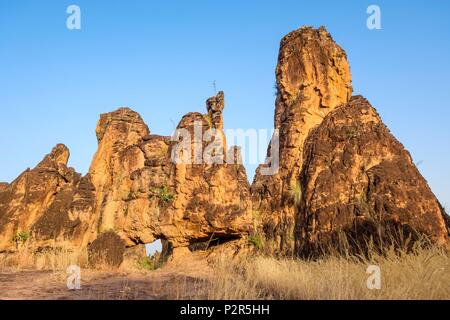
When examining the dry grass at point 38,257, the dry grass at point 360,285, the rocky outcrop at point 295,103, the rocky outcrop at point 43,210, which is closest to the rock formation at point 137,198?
the rocky outcrop at point 43,210

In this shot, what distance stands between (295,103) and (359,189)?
4.40m

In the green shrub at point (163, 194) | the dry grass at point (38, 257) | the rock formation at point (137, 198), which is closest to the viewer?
the dry grass at point (38, 257)

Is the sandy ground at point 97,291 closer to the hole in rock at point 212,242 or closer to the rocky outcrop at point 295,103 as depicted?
the hole in rock at point 212,242

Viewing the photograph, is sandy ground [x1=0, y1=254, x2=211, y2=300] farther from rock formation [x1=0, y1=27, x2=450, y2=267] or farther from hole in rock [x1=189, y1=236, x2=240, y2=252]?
hole in rock [x1=189, y1=236, x2=240, y2=252]

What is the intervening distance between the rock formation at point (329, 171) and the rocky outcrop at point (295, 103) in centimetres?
4

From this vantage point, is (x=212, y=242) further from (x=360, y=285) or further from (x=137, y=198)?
(x=360, y=285)

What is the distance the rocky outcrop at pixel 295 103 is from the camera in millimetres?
12688

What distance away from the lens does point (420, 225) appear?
371 inches

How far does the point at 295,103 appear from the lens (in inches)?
538
